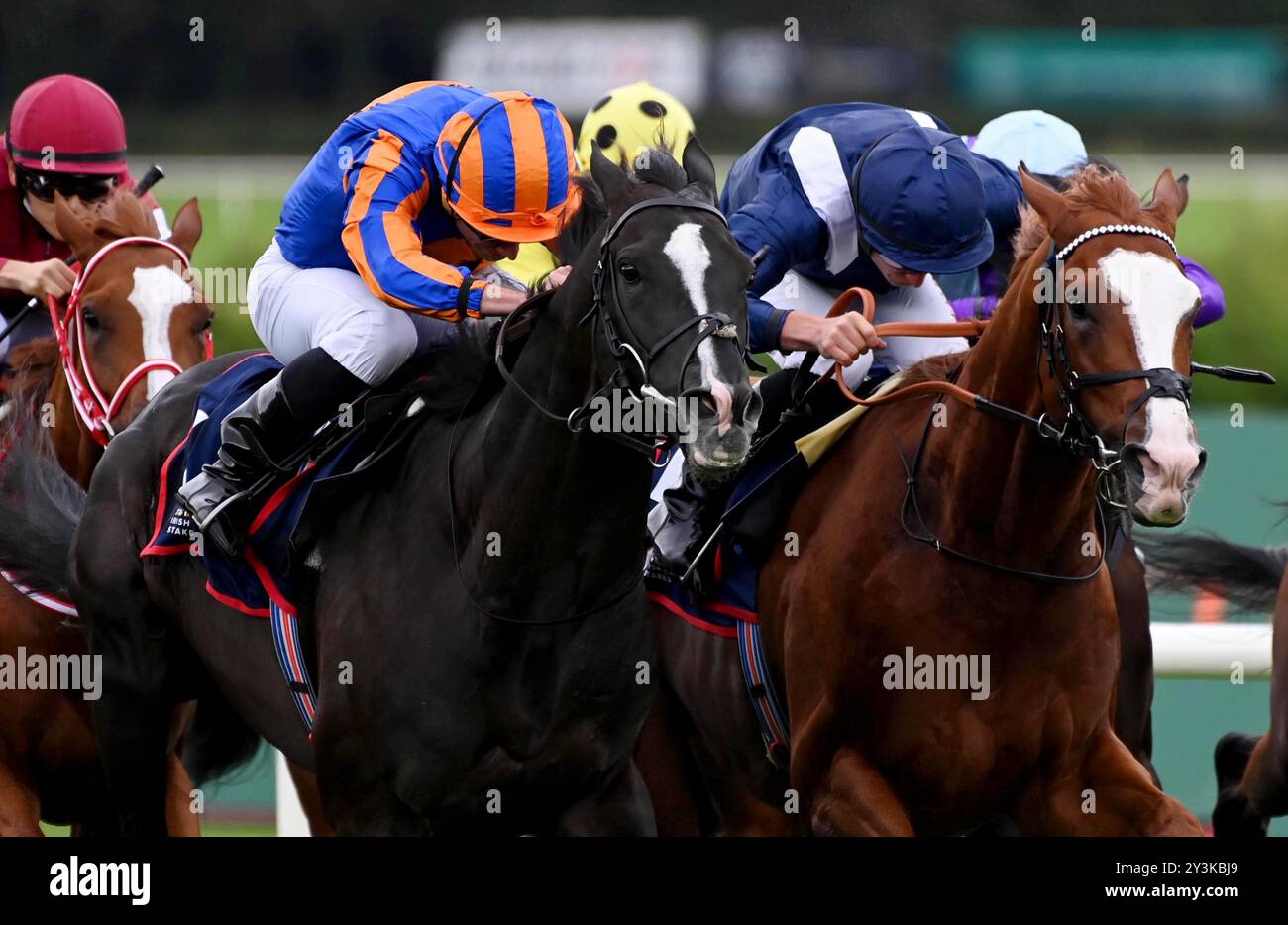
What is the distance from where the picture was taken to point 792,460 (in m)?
4.67

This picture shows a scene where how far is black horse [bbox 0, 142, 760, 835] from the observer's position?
3557mm

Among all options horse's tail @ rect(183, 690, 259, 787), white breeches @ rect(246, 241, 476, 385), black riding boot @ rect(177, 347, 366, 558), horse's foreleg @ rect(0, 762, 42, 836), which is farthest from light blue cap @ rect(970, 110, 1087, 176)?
horse's foreleg @ rect(0, 762, 42, 836)

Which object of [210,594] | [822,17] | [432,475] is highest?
[822,17]

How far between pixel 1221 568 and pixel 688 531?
199cm

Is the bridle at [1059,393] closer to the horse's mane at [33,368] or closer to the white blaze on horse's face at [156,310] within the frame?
the white blaze on horse's face at [156,310]

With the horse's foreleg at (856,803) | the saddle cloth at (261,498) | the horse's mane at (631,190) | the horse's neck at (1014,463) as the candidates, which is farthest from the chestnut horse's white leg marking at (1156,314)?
the saddle cloth at (261,498)

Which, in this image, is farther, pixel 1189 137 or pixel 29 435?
pixel 1189 137

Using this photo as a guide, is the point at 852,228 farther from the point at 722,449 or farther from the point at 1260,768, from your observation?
the point at 1260,768

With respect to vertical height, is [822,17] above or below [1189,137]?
above

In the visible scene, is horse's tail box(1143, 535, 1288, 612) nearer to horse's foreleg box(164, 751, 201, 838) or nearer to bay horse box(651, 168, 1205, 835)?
bay horse box(651, 168, 1205, 835)

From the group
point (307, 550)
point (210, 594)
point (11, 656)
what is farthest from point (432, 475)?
point (11, 656)

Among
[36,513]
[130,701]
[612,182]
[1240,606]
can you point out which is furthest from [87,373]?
[1240,606]
